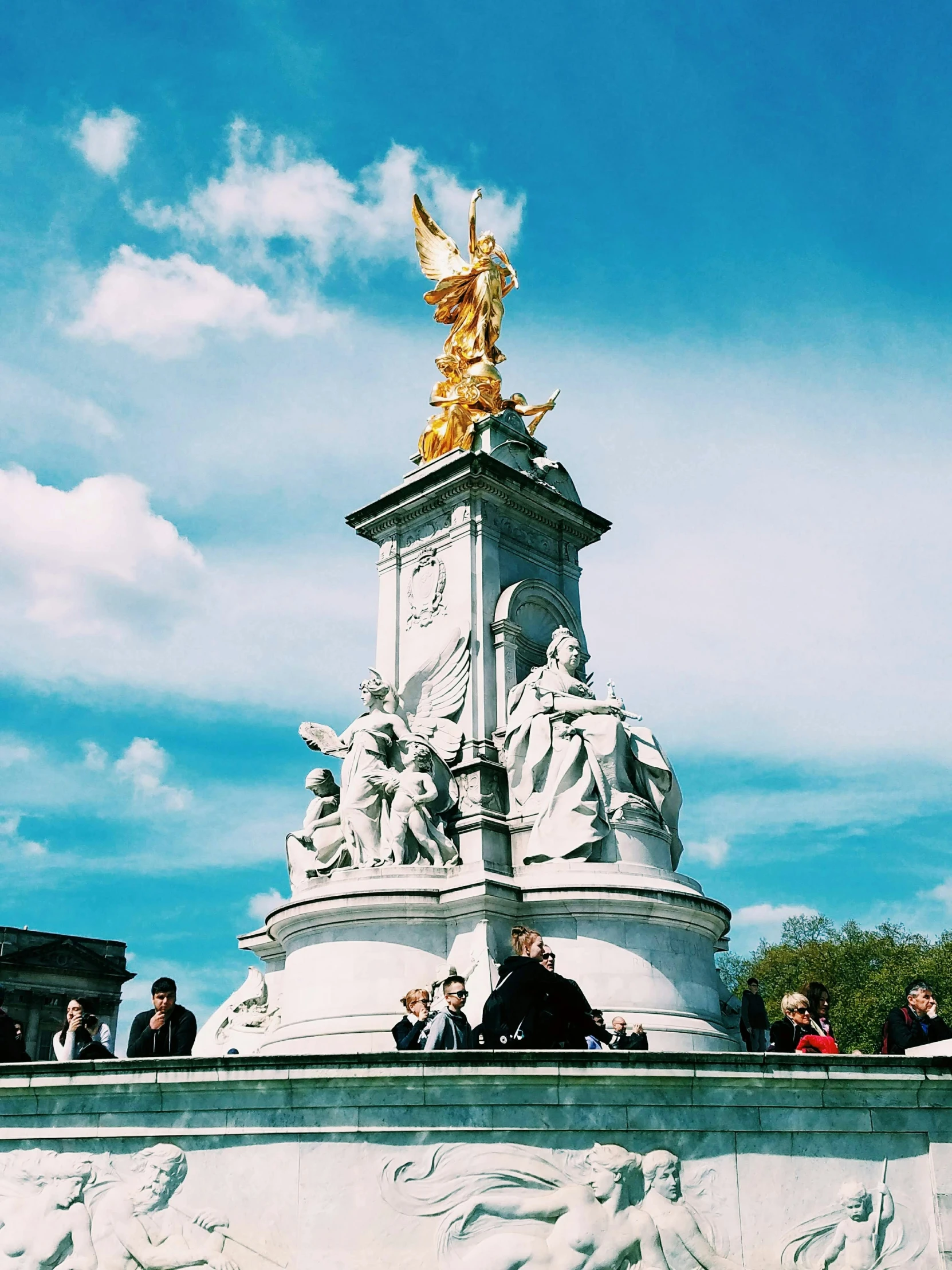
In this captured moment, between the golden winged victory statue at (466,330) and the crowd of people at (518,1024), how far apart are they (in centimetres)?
1311

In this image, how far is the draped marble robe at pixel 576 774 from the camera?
1786 centimetres

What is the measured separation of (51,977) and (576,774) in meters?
44.8

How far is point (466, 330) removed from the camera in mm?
23844

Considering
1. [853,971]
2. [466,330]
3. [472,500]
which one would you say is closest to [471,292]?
[466,330]

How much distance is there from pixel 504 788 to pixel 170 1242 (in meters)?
11.1

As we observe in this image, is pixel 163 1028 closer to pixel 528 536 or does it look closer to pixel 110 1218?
pixel 110 1218

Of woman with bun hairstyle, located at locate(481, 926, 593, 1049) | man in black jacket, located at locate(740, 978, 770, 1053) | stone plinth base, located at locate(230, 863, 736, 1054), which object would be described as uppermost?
stone plinth base, located at locate(230, 863, 736, 1054)

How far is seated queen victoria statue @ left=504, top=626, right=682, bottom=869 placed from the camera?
58.5 ft

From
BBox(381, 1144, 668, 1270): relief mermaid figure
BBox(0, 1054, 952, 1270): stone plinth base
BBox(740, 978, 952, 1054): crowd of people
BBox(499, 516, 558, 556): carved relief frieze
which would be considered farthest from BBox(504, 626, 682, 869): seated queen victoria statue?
BBox(381, 1144, 668, 1270): relief mermaid figure

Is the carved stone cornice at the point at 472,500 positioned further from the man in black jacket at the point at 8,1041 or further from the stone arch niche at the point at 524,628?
the man in black jacket at the point at 8,1041

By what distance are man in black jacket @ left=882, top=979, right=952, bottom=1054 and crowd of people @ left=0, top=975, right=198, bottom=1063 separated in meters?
5.76

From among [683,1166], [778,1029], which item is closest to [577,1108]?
[683,1166]

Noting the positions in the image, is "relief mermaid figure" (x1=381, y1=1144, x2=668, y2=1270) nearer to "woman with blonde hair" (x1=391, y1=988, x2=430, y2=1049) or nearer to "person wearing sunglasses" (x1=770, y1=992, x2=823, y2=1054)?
"woman with blonde hair" (x1=391, y1=988, x2=430, y2=1049)

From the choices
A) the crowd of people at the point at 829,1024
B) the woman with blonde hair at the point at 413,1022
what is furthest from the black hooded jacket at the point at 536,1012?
the woman with blonde hair at the point at 413,1022
